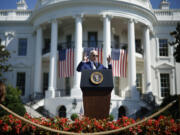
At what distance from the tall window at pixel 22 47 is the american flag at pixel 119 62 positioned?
34.0 ft

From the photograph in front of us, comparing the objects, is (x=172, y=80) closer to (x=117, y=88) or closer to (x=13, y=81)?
(x=117, y=88)

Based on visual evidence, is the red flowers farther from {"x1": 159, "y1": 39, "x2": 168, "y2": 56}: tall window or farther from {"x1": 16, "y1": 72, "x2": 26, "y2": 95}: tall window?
{"x1": 159, "y1": 39, "x2": 168, "y2": 56}: tall window

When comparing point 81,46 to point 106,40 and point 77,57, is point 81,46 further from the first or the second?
point 106,40

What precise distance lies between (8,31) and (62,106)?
1113cm

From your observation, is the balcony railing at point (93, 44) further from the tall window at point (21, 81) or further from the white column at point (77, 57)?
the tall window at point (21, 81)

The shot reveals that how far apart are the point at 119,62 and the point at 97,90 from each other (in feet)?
48.9

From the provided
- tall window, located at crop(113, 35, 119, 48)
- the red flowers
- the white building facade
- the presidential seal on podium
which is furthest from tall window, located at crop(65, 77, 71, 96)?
the red flowers

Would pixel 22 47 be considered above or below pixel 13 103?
above

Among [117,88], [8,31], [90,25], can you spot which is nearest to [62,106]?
[117,88]

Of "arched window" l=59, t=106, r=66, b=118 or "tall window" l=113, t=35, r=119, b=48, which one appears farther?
"tall window" l=113, t=35, r=119, b=48

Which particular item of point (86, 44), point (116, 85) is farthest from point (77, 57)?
point (116, 85)

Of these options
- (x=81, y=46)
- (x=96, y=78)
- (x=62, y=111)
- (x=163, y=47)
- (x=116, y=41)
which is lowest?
(x=62, y=111)

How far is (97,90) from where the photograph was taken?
7.43 meters

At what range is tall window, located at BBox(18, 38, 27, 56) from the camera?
88.9 ft
